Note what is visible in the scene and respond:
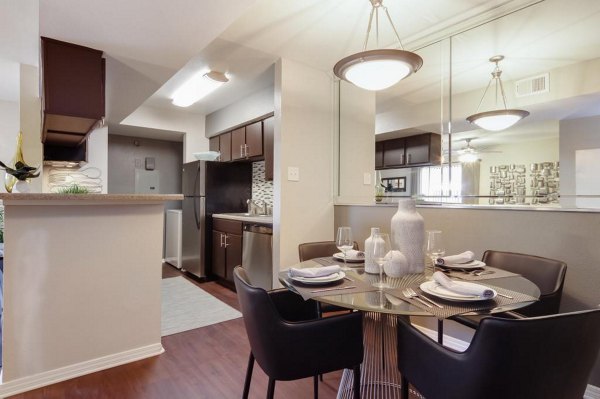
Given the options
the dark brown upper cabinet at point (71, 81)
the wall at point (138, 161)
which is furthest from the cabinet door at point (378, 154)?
the wall at point (138, 161)

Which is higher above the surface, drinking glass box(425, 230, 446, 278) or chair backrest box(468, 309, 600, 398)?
drinking glass box(425, 230, 446, 278)

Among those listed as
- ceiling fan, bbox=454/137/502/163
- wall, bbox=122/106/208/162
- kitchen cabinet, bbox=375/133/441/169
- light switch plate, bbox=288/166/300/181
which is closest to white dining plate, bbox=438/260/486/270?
ceiling fan, bbox=454/137/502/163

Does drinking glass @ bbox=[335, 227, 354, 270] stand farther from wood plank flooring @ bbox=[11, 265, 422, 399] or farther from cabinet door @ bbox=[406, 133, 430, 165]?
cabinet door @ bbox=[406, 133, 430, 165]

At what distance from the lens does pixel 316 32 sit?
8.10 ft

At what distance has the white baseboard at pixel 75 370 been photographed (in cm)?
178

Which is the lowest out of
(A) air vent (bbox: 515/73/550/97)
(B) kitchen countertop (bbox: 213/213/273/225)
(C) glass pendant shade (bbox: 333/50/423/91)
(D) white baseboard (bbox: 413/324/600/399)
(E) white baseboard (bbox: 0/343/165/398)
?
(E) white baseboard (bbox: 0/343/165/398)

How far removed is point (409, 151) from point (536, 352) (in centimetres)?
228

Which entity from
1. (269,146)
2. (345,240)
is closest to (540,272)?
(345,240)

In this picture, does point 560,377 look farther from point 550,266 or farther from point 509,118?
point 509,118

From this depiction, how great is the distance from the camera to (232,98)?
4.24 metres

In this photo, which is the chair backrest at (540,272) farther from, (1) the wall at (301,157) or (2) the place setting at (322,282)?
(1) the wall at (301,157)

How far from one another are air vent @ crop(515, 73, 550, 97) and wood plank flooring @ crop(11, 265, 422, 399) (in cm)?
227

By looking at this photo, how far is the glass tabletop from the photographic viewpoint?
1056 millimetres

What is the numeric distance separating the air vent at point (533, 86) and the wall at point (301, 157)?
161 cm
